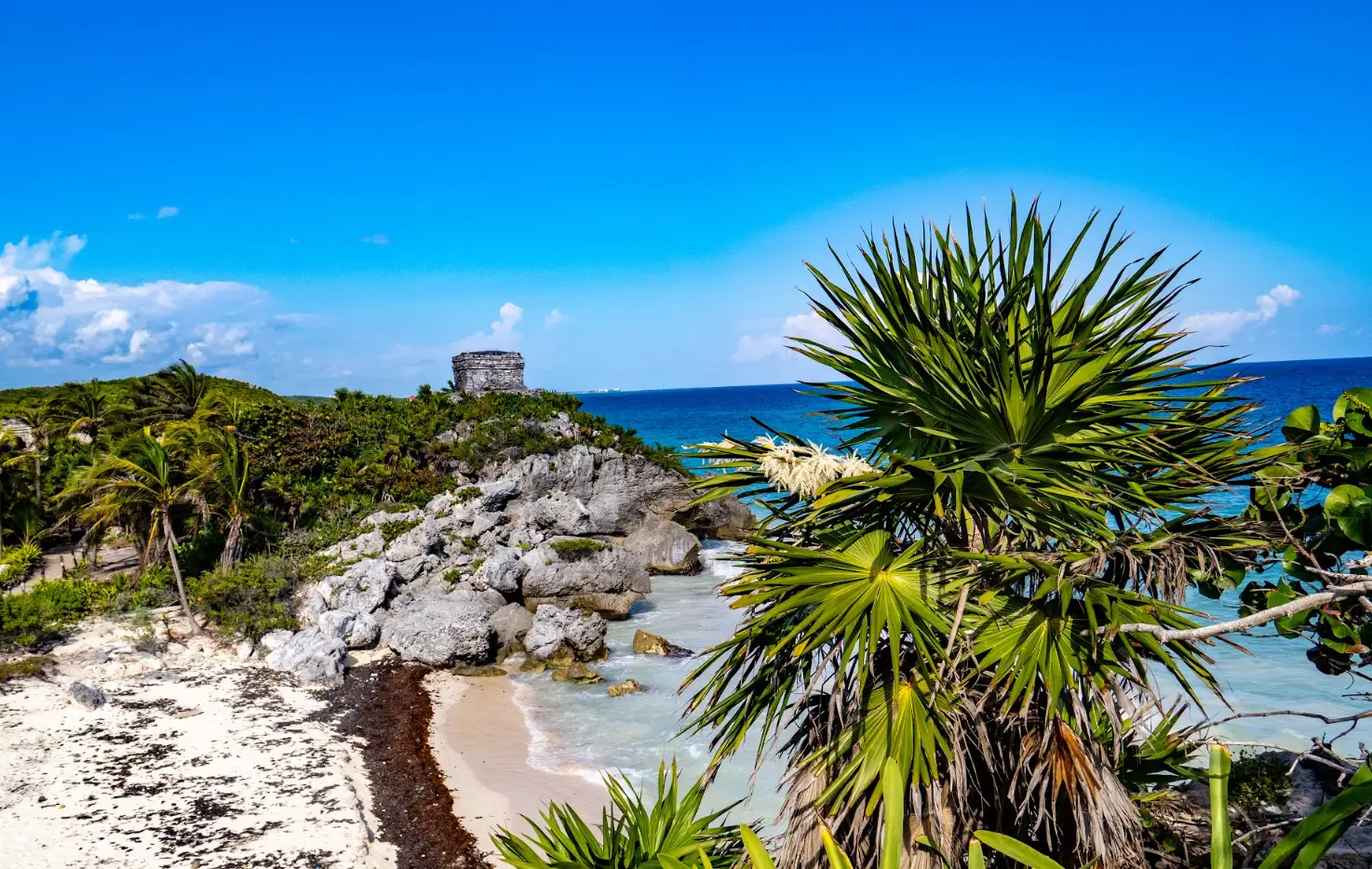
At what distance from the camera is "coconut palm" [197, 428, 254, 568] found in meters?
17.6

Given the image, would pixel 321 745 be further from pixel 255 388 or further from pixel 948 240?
pixel 255 388

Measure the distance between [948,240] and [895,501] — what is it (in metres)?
1.59

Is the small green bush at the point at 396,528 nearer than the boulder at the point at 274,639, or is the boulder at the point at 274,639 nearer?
the boulder at the point at 274,639

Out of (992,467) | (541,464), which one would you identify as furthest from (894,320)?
(541,464)

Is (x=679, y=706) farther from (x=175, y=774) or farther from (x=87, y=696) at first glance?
(x=87, y=696)

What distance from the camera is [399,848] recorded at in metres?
9.57

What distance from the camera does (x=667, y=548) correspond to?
85.7ft

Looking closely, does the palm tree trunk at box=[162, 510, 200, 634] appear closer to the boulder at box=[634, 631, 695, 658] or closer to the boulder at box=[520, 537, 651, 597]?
the boulder at box=[520, 537, 651, 597]

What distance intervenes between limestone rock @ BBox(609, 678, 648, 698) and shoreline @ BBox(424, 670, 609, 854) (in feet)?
5.83

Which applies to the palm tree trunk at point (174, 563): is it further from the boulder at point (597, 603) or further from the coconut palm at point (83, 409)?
the coconut palm at point (83, 409)

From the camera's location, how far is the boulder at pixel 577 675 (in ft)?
52.2

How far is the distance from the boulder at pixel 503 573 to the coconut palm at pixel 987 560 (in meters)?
16.3

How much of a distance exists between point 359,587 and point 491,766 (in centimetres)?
831

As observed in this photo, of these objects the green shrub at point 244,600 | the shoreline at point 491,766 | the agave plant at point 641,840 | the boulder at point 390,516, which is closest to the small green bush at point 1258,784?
the agave plant at point 641,840
